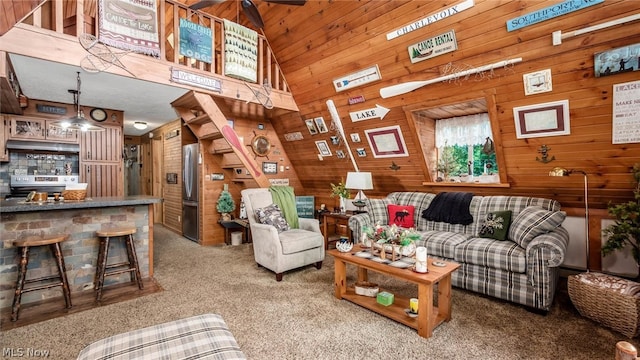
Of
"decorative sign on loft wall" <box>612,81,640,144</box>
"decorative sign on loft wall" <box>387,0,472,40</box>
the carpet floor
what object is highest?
"decorative sign on loft wall" <box>387,0,472,40</box>

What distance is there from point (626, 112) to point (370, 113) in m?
2.47

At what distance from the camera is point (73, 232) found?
2.91 m

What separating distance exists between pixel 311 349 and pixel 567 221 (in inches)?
127

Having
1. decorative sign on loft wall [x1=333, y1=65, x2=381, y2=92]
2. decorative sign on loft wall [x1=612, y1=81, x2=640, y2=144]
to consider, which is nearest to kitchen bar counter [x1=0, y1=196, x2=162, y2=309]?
decorative sign on loft wall [x1=333, y1=65, x2=381, y2=92]

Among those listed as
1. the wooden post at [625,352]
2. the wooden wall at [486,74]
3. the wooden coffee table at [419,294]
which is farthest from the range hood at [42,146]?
the wooden post at [625,352]

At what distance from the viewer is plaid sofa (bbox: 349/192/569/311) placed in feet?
8.14

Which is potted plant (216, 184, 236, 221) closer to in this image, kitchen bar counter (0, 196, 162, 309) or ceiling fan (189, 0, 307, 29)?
kitchen bar counter (0, 196, 162, 309)

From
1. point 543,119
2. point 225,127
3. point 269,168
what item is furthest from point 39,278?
point 543,119

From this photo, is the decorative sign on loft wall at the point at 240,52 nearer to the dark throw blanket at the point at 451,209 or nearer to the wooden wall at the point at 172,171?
the wooden wall at the point at 172,171

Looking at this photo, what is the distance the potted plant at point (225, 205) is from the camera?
5.05 metres

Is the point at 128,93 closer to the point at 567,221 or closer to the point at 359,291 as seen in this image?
the point at 359,291

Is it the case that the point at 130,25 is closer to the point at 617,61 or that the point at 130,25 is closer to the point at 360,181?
the point at 360,181

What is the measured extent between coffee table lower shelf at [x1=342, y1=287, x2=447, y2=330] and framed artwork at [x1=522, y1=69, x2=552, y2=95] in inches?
87.1

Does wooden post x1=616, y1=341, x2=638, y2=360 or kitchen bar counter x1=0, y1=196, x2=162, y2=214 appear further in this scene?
kitchen bar counter x1=0, y1=196, x2=162, y2=214
